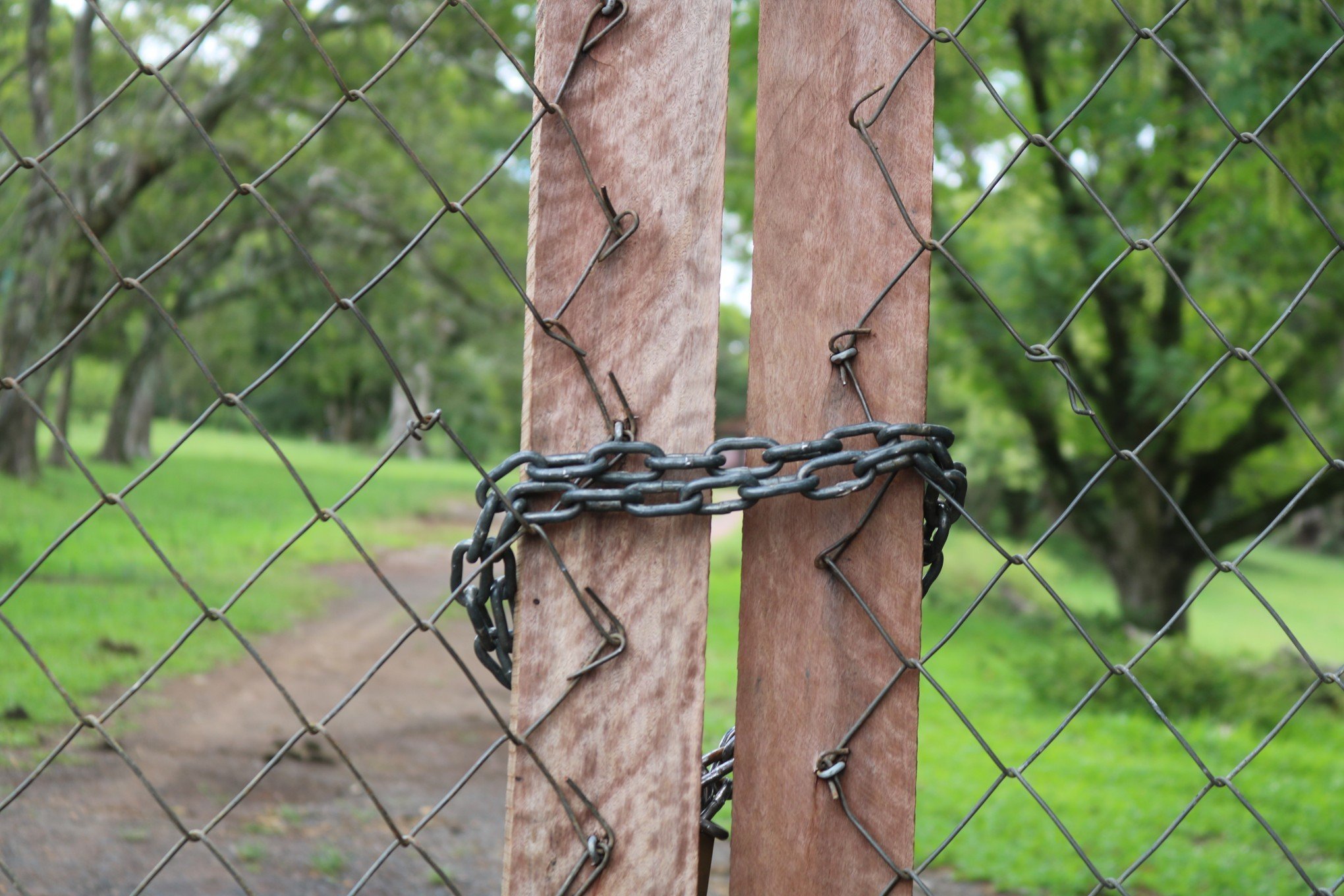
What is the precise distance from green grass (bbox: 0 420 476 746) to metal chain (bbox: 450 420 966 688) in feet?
9.51

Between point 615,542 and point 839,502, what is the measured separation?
10.0 inches

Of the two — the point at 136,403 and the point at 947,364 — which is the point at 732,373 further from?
A: the point at 947,364

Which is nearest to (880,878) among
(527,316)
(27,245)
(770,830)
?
(770,830)

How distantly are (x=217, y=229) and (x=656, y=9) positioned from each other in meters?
15.9

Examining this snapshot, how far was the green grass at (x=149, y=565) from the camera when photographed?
6211 millimetres

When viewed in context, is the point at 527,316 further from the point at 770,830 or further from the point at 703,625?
the point at 770,830

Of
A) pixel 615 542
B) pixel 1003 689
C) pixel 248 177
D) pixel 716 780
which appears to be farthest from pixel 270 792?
pixel 248 177

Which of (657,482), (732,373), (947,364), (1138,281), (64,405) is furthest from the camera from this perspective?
(732,373)

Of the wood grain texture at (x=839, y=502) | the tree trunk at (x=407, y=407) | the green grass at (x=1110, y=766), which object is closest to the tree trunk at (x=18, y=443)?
the tree trunk at (x=407, y=407)

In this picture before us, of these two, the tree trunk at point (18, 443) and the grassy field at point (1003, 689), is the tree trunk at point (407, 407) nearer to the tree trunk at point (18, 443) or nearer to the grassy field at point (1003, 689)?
the tree trunk at point (18, 443)

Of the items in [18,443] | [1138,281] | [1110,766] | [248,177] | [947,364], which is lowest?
[1110,766]

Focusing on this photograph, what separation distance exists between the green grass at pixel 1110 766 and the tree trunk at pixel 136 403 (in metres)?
9.98

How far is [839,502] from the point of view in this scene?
125 cm

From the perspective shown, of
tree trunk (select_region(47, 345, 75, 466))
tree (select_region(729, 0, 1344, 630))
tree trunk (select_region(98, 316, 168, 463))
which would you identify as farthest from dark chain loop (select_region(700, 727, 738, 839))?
tree trunk (select_region(98, 316, 168, 463))
